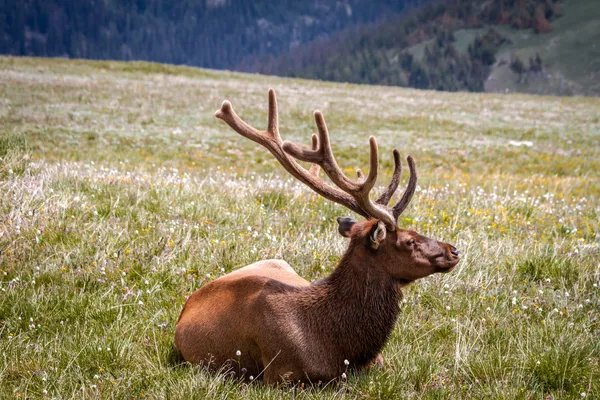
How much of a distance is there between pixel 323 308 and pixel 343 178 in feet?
3.52

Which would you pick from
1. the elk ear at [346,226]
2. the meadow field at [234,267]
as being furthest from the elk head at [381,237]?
the meadow field at [234,267]

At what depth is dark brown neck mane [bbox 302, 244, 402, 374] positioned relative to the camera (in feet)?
14.0

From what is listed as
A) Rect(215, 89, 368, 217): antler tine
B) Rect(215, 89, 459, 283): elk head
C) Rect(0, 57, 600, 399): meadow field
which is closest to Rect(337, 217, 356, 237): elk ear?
Rect(215, 89, 459, 283): elk head

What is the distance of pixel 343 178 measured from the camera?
460cm

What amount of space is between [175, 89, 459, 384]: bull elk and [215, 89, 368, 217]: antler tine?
139 millimetres

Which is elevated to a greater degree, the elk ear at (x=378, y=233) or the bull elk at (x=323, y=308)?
the elk ear at (x=378, y=233)

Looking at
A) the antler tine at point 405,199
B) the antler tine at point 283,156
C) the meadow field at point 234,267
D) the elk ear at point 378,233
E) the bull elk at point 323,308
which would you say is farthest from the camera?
the antler tine at point 283,156

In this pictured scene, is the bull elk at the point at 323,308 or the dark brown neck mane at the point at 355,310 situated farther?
the dark brown neck mane at the point at 355,310

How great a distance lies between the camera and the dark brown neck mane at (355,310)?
4262 mm

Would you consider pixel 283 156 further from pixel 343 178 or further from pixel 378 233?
pixel 378 233

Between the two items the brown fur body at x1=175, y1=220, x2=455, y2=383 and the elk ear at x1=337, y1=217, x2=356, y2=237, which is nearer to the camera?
the brown fur body at x1=175, y1=220, x2=455, y2=383

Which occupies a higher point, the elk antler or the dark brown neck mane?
the elk antler

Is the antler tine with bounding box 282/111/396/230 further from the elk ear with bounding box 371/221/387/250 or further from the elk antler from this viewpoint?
the elk ear with bounding box 371/221/387/250

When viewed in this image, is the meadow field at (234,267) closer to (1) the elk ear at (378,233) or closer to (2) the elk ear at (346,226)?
(1) the elk ear at (378,233)
